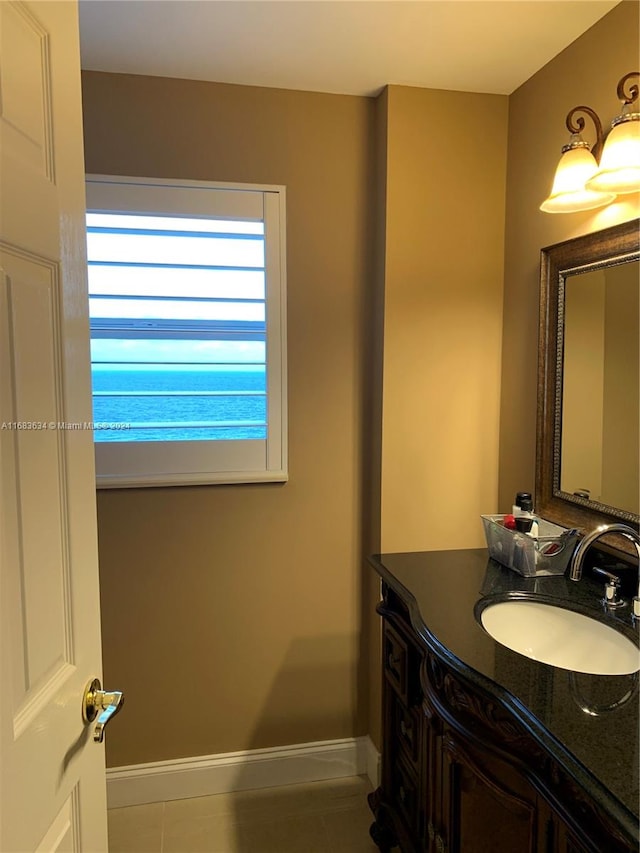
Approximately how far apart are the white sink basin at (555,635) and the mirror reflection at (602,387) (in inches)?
12.7

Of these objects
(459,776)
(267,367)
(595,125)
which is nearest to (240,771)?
(459,776)

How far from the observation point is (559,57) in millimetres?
1713

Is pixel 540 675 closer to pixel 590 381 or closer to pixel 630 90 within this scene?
pixel 590 381

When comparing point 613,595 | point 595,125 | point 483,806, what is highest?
point 595,125

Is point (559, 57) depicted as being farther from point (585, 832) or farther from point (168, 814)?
point (168, 814)

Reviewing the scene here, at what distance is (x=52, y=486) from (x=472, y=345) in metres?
1.57

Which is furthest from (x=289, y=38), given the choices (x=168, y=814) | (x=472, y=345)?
(x=168, y=814)

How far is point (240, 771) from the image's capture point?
2129 mm

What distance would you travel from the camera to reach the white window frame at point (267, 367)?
1.91m

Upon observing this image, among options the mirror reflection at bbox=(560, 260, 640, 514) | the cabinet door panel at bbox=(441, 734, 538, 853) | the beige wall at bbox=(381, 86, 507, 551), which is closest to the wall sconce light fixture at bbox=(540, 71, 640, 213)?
the mirror reflection at bbox=(560, 260, 640, 514)

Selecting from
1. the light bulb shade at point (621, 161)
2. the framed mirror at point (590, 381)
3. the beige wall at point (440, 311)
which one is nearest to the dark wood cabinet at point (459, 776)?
the beige wall at point (440, 311)

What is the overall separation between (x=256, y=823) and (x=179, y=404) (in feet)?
4.80

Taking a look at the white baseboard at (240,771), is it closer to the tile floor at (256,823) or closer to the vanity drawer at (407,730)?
the tile floor at (256,823)

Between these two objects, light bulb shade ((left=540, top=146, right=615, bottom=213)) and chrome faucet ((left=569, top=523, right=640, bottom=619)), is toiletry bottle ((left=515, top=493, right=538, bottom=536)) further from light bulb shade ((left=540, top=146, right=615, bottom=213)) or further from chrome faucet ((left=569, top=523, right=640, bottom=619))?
light bulb shade ((left=540, top=146, right=615, bottom=213))
